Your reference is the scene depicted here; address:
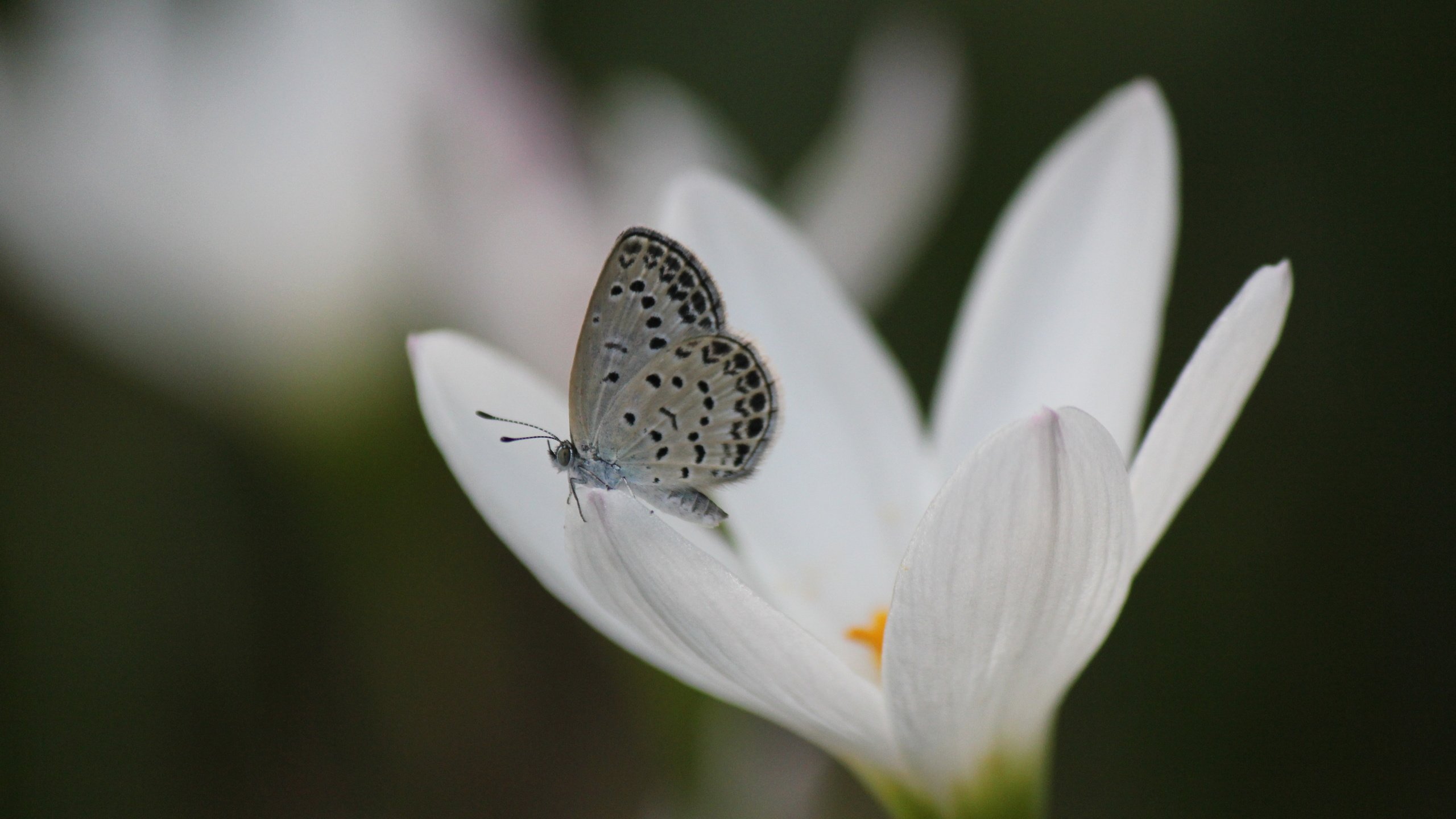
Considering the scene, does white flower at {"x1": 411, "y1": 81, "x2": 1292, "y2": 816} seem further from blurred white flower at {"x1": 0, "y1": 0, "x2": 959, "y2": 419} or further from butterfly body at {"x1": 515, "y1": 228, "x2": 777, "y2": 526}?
blurred white flower at {"x1": 0, "y1": 0, "x2": 959, "y2": 419}

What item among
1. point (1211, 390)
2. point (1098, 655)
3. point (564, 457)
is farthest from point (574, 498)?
point (1098, 655)

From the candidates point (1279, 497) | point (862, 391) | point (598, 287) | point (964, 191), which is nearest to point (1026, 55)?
point (964, 191)

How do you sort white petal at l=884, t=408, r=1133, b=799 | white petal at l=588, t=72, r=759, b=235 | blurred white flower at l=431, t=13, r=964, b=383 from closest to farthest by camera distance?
white petal at l=884, t=408, r=1133, b=799 < blurred white flower at l=431, t=13, r=964, b=383 < white petal at l=588, t=72, r=759, b=235

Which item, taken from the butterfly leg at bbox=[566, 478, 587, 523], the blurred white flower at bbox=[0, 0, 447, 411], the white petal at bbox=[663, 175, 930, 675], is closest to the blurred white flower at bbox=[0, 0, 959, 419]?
the blurred white flower at bbox=[0, 0, 447, 411]

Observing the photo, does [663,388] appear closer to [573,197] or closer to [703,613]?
[703,613]

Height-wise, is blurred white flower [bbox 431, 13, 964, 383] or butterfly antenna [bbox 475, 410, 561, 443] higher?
blurred white flower [bbox 431, 13, 964, 383]

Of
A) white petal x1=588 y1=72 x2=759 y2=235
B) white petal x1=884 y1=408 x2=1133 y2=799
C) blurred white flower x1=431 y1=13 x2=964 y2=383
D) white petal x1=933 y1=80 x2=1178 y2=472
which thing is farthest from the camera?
white petal x1=588 y1=72 x2=759 y2=235

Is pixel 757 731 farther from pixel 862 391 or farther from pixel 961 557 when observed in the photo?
pixel 961 557
